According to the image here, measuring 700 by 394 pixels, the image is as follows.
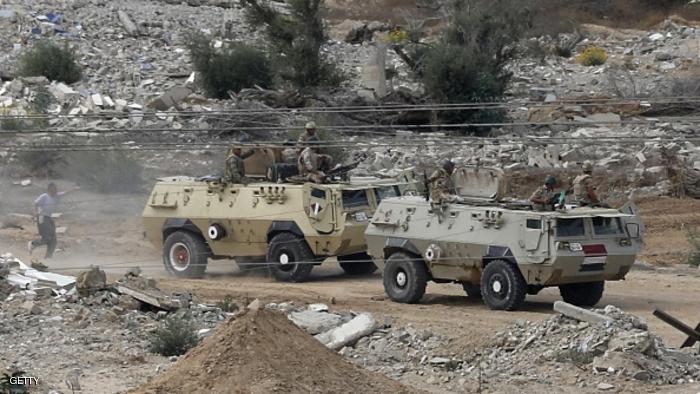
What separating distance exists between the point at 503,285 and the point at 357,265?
229 inches

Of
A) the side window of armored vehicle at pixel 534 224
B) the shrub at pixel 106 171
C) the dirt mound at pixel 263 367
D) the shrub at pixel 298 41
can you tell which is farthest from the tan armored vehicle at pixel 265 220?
the shrub at pixel 298 41

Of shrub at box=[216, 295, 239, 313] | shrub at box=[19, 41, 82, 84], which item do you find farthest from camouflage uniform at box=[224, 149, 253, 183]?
shrub at box=[19, 41, 82, 84]

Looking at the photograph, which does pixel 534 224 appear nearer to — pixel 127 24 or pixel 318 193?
pixel 318 193

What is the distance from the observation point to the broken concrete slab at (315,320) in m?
21.1

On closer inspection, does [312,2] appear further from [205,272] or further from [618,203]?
[205,272]

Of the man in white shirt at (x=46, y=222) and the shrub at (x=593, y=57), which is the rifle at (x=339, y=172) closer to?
the man in white shirt at (x=46, y=222)

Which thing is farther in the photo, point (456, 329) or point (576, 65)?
point (576, 65)

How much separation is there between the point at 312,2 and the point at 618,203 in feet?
55.8

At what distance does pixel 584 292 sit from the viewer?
76.5ft

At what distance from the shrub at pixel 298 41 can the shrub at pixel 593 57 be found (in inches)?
407

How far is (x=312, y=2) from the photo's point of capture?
159ft

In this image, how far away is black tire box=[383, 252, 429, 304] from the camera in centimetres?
2375

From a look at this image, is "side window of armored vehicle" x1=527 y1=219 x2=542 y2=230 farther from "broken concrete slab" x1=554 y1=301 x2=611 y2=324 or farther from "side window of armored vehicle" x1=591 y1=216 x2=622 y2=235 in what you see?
"broken concrete slab" x1=554 y1=301 x2=611 y2=324

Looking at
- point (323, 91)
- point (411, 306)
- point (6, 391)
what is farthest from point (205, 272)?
point (323, 91)
